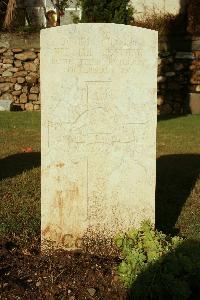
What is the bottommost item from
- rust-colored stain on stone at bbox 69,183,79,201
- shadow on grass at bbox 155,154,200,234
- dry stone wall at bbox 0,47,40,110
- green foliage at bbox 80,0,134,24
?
shadow on grass at bbox 155,154,200,234

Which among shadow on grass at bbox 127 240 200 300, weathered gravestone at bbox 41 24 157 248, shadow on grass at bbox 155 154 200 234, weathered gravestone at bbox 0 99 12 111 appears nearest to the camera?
shadow on grass at bbox 127 240 200 300

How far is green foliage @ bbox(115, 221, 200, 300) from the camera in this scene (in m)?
3.47

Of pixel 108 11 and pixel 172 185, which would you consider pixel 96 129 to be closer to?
pixel 172 185

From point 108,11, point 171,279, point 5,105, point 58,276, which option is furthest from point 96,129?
point 5,105

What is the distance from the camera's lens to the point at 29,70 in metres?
14.5

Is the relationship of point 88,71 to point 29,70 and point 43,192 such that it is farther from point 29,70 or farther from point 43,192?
point 29,70

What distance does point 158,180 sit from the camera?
22.8 ft

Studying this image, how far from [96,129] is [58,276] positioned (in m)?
1.25

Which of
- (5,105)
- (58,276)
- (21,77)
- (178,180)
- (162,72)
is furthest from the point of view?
(21,77)

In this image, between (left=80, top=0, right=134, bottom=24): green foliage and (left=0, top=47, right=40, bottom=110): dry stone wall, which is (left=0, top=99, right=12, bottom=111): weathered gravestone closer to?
(left=0, top=47, right=40, bottom=110): dry stone wall

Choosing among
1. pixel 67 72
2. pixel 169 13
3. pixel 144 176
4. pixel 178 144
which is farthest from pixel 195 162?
pixel 169 13

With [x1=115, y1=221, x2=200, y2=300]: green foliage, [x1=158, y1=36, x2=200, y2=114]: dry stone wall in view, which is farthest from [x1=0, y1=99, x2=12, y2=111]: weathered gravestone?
[x1=115, y1=221, x2=200, y2=300]: green foliage

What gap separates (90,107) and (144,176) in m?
0.76

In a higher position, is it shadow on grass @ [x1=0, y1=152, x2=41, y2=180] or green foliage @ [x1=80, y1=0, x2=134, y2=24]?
A: green foliage @ [x1=80, y1=0, x2=134, y2=24]
